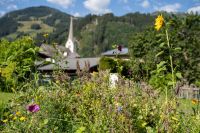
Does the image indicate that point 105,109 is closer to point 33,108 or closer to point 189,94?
point 33,108

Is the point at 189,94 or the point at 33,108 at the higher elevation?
the point at 33,108

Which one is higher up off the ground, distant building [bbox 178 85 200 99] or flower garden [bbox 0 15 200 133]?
flower garden [bbox 0 15 200 133]

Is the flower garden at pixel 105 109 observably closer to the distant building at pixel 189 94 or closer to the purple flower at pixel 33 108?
the purple flower at pixel 33 108

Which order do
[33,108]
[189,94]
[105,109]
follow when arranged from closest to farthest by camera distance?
[105,109], [33,108], [189,94]

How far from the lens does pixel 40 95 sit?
5164 millimetres

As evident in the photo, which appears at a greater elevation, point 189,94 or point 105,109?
point 105,109

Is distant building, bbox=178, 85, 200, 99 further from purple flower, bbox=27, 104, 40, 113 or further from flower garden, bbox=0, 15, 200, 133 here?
purple flower, bbox=27, 104, 40, 113

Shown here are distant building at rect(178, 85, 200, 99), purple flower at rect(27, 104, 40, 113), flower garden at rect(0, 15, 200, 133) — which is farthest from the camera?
distant building at rect(178, 85, 200, 99)

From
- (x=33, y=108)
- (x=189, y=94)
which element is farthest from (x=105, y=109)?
(x=189, y=94)

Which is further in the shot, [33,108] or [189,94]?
[189,94]

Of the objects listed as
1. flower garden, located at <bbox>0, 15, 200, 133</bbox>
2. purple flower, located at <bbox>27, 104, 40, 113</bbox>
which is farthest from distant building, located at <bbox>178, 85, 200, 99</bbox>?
purple flower, located at <bbox>27, 104, 40, 113</bbox>

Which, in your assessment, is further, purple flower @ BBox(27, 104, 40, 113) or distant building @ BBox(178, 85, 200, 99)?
distant building @ BBox(178, 85, 200, 99)

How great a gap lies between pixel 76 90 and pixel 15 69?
1.65m

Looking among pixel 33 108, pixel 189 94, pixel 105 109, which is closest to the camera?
pixel 105 109
